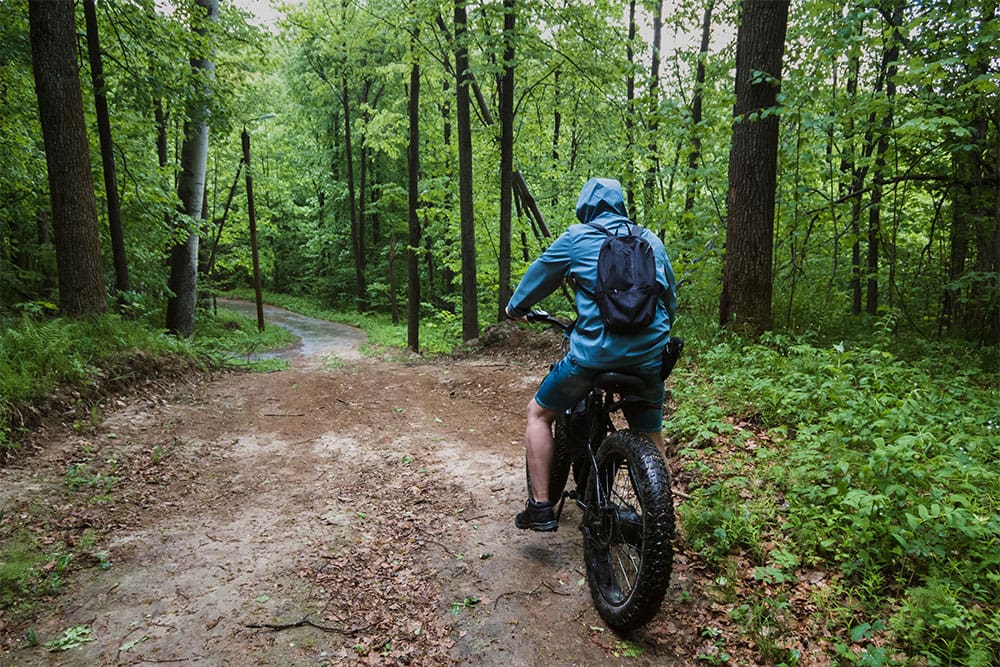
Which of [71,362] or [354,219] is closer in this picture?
[71,362]

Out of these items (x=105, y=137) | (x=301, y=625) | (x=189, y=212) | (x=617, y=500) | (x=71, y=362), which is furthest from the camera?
(x=189, y=212)

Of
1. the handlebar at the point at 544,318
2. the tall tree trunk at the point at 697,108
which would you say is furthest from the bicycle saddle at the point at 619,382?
the tall tree trunk at the point at 697,108

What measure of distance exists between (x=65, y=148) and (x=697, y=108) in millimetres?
13205

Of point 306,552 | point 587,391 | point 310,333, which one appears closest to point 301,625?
point 306,552

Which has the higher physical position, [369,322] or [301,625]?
[301,625]

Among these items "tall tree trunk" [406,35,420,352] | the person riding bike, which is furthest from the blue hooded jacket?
"tall tree trunk" [406,35,420,352]

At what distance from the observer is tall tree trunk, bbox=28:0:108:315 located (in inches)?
271

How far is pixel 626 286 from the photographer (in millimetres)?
2707

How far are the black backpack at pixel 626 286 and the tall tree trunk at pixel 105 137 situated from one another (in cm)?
894

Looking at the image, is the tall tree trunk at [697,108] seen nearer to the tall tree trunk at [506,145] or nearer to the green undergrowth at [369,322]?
the tall tree trunk at [506,145]

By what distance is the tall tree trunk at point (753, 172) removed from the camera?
6141mm

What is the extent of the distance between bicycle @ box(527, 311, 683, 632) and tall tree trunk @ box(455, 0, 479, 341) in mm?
9511

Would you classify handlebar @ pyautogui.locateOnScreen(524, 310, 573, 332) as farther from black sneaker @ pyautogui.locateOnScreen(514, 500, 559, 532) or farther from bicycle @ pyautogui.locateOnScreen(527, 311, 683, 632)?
black sneaker @ pyautogui.locateOnScreen(514, 500, 559, 532)

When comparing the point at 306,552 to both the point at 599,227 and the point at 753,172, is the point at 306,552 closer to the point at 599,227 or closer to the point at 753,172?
the point at 599,227
